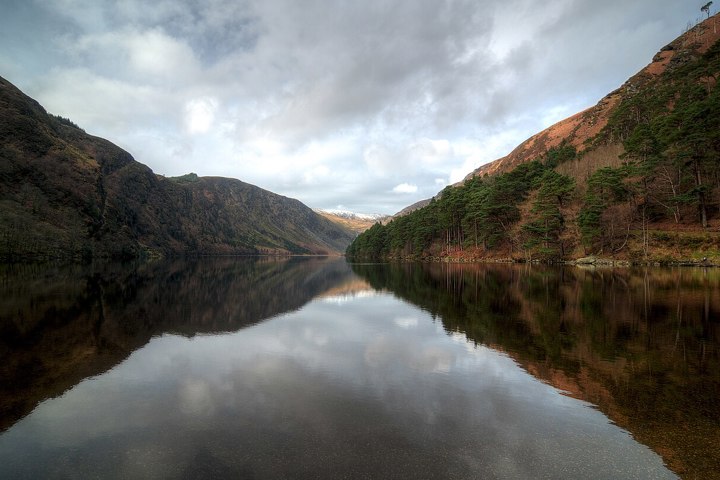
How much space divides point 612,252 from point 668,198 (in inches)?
510

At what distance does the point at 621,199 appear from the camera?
217 ft

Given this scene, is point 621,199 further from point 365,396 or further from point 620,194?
A: point 365,396

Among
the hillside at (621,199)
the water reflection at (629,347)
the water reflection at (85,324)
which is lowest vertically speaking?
the water reflection at (85,324)

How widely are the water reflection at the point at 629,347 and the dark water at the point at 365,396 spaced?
0.24ft

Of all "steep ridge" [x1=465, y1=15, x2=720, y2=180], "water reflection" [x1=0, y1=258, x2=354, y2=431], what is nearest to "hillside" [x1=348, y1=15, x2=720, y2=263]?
"steep ridge" [x1=465, y1=15, x2=720, y2=180]

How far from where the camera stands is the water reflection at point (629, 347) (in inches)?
311

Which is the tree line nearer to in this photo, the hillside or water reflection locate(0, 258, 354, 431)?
the hillside

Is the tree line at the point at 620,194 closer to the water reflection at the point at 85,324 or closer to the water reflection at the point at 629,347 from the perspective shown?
the water reflection at the point at 629,347

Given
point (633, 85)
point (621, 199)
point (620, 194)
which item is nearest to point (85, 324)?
point (620, 194)

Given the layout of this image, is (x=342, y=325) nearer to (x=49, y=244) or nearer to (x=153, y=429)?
(x=153, y=429)

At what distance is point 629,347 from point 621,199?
65.6 meters

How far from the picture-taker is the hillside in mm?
56656

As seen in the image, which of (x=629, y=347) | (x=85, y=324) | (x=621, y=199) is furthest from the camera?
(x=621, y=199)

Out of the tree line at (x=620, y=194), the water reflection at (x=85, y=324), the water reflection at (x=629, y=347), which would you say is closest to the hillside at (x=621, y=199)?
the tree line at (x=620, y=194)
